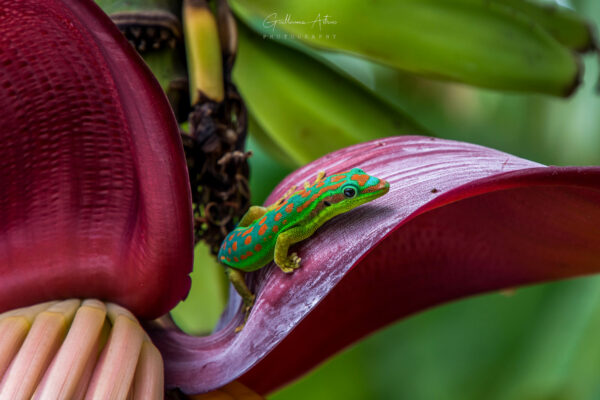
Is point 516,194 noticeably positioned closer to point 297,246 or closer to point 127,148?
point 297,246

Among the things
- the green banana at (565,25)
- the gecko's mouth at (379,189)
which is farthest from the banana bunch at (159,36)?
the green banana at (565,25)

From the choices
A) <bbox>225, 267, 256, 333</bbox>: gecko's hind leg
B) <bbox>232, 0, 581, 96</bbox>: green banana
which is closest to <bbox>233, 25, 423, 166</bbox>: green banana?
<bbox>232, 0, 581, 96</bbox>: green banana

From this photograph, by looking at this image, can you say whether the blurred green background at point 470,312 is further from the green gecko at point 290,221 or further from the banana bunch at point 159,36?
the green gecko at point 290,221

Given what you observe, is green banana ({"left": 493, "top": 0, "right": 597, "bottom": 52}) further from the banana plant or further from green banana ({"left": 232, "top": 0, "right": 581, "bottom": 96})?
the banana plant

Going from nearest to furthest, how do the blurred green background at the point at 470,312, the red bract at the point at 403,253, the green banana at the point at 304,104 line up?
the red bract at the point at 403,253 < the green banana at the point at 304,104 < the blurred green background at the point at 470,312

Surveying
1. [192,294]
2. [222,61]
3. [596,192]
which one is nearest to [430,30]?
[222,61]
